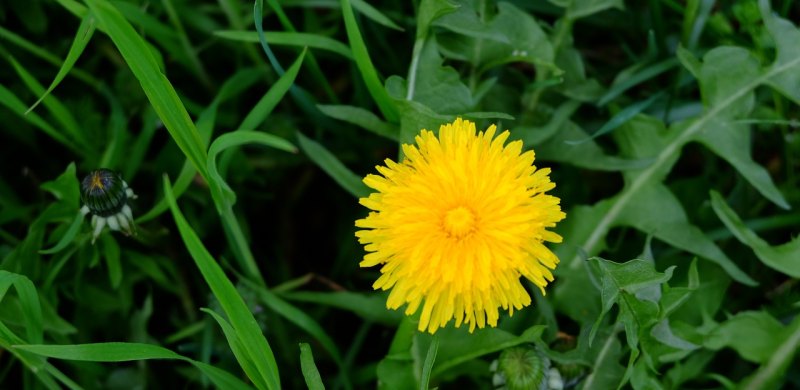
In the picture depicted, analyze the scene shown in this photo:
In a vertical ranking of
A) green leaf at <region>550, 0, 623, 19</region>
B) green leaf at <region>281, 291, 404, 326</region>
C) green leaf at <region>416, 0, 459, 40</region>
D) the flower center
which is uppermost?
green leaf at <region>550, 0, 623, 19</region>

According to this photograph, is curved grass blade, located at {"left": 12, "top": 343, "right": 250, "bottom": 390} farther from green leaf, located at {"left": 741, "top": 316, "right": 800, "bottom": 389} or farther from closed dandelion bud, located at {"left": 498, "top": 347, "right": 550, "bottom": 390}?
green leaf, located at {"left": 741, "top": 316, "right": 800, "bottom": 389}

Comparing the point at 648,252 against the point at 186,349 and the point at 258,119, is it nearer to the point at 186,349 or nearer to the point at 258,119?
the point at 258,119

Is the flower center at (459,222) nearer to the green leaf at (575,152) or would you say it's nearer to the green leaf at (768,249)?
the green leaf at (575,152)

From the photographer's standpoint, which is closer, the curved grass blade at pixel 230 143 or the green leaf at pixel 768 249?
the curved grass blade at pixel 230 143

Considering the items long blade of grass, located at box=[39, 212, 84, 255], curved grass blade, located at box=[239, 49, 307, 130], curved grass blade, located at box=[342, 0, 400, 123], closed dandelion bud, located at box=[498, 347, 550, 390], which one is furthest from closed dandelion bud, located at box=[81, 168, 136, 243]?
closed dandelion bud, located at box=[498, 347, 550, 390]

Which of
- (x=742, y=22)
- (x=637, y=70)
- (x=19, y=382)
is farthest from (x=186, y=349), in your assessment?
(x=742, y=22)

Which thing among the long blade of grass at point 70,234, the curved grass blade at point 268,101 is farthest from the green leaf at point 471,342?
the long blade of grass at point 70,234
